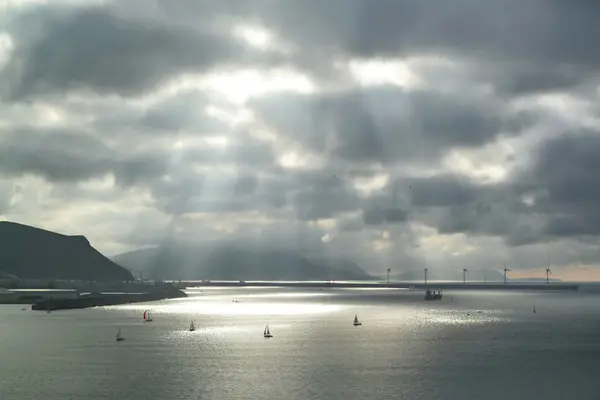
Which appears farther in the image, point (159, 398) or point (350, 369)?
point (350, 369)

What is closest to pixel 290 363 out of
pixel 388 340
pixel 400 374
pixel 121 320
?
pixel 400 374

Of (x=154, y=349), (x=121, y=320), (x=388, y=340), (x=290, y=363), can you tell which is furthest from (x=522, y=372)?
(x=121, y=320)

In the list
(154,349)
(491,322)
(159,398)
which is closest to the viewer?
(159,398)

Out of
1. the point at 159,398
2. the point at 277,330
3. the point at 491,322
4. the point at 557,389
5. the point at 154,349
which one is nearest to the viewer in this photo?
the point at 159,398

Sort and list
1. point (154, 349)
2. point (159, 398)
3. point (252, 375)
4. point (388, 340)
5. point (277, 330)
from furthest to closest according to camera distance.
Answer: point (277, 330) < point (388, 340) < point (154, 349) < point (252, 375) < point (159, 398)

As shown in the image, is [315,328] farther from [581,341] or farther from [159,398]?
[159,398]

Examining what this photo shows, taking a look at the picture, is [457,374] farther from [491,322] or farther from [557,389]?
[491,322]
